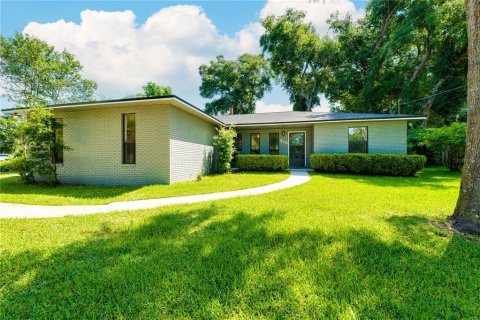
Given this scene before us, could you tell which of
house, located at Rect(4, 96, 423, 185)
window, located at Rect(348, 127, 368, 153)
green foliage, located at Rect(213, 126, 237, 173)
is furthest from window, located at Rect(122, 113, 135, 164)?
window, located at Rect(348, 127, 368, 153)

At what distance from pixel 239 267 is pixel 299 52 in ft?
90.2

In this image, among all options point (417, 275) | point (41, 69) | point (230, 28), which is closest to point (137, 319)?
point (417, 275)

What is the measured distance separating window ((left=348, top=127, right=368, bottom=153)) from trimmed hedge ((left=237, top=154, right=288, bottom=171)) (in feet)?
12.7

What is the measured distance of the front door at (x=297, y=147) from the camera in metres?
14.2

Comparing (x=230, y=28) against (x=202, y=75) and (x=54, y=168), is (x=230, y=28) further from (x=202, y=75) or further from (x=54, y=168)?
(x=202, y=75)

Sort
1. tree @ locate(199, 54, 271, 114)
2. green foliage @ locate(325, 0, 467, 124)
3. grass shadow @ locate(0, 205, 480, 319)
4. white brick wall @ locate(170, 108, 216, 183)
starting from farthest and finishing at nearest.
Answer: tree @ locate(199, 54, 271, 114), green foliage @ locate(325, 0, 467, 124), white brick wall @ locate(170, 108, 216, 183), grass shadow @ locate(0, 205, 480, 319)

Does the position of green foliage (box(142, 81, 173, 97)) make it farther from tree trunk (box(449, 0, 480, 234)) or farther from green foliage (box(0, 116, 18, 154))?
tree trunk (box(449, 0, 480, 234))

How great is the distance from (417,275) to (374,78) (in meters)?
23.6

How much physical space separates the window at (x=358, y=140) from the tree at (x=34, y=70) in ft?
85.7

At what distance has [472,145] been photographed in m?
3.46

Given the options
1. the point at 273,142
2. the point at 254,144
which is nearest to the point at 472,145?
the point at 273,142

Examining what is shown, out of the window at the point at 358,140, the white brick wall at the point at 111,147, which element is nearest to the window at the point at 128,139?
the white brick wall at the point at 111,147

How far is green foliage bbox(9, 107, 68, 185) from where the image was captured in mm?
7492

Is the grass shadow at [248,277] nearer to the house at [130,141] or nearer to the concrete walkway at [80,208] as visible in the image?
the concrete walkway at [80,208]
